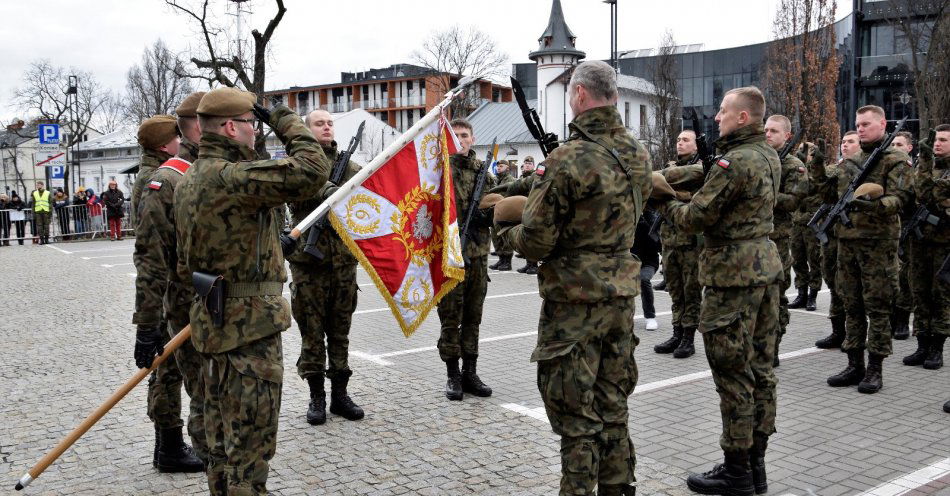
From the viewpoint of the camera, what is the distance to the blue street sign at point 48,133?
75.5 ft

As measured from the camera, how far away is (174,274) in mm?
4480

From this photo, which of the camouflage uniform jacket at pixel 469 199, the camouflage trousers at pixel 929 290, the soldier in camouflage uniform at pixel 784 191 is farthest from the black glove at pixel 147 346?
the camouflage trousers at pixel 929 290

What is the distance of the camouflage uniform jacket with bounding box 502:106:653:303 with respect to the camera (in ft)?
12.5

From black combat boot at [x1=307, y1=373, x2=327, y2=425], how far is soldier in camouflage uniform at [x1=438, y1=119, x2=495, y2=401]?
110 cm

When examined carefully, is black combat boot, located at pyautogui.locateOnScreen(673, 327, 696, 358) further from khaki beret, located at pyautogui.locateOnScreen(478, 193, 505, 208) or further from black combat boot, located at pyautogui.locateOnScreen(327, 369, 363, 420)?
khaki beret, located at pyautogui.locateOnScreen(478, 193, 505, 208)

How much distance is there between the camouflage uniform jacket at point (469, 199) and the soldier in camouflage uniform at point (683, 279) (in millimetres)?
2577

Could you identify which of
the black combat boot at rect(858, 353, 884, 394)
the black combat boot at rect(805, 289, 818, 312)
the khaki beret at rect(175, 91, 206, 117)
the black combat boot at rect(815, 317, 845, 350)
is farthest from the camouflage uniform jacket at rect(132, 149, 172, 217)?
the black combat boot at rect(805, 289, 818, 312)

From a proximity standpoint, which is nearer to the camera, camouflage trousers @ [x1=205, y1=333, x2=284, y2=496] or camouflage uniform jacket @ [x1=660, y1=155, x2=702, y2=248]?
camouflage trousers @ [x1=205, y1=333, x2=284, y2=496]

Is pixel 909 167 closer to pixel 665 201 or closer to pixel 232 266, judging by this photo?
pixel 665 201

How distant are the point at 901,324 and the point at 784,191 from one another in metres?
2.77

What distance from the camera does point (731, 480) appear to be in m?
4.57

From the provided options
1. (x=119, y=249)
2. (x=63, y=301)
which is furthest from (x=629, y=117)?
(x=63, y=301)

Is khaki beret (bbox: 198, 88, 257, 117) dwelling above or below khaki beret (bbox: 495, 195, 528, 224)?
above

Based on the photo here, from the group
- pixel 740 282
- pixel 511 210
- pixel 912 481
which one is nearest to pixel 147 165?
pixel 511 210
